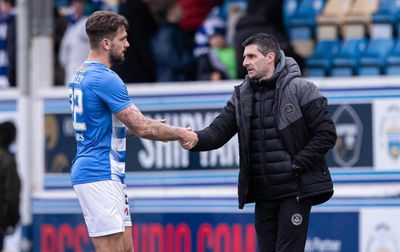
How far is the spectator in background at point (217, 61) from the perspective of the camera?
13.0 metres

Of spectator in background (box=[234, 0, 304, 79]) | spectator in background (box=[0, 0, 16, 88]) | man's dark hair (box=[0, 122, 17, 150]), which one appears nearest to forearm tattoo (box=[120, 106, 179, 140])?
spectator in background (box=[234, 0, 304, 79])

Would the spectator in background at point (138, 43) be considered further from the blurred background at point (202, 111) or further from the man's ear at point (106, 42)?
the man's ear at point (106, 42)

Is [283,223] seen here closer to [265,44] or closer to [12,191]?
[265,44]

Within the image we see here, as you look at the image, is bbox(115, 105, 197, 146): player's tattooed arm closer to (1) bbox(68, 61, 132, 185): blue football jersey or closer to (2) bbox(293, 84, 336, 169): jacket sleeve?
(1) bbox(68, 61, 132, 185): blue football jersey

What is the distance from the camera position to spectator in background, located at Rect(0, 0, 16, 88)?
14.4 m

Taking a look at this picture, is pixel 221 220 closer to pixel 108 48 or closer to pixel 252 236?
pixel 252 236

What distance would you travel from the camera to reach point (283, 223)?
8711mm

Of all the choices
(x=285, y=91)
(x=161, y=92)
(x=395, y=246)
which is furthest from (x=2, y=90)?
(x=285, y=91)

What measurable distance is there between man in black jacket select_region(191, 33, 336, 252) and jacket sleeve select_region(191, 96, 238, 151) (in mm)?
200

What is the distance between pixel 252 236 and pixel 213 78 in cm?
184

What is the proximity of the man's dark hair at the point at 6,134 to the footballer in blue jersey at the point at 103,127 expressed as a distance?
16.6 ft

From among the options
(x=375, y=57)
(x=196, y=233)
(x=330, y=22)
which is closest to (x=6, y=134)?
(x=196, y=233)

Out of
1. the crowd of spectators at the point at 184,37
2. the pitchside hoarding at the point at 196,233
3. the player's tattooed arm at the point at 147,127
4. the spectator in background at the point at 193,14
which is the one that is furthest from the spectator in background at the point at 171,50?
the player's tattooed arm at the point at 147,127

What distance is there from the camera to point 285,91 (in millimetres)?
8711
